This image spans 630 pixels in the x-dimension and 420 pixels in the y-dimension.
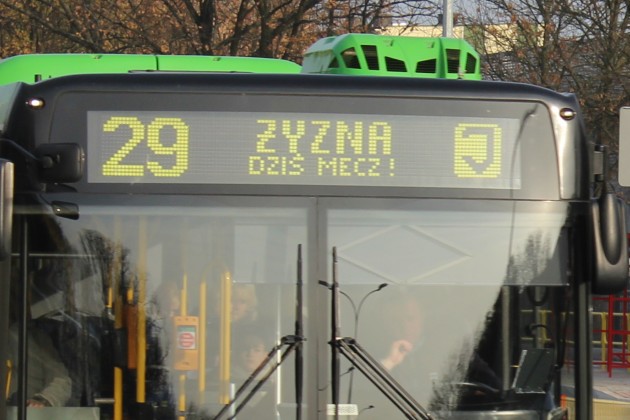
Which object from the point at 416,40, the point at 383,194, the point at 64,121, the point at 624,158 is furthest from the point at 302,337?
the point at 624,158

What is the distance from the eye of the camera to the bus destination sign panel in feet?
15.3

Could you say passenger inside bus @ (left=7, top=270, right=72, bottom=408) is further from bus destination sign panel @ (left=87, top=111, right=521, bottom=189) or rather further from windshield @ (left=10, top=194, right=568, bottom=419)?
bus destination sign panel @ (left=87, top=111, right=521, bottom=189)

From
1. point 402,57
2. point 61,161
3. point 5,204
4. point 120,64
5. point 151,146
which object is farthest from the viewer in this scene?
point 120,64

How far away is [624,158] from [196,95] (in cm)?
509

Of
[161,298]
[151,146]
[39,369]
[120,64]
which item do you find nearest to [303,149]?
[151,146]

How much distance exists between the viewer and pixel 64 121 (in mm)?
4664

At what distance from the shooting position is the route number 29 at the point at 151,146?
464cm

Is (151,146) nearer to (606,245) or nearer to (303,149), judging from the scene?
(303,149)

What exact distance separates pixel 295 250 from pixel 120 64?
116 inches

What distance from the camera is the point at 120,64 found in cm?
714

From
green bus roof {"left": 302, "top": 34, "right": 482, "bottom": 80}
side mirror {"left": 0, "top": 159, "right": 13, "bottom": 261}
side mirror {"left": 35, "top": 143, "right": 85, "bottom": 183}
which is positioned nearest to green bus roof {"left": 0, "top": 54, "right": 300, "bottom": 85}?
green bus roof {"left": 302, "top": 34, "right": 482, "bottom": 80}

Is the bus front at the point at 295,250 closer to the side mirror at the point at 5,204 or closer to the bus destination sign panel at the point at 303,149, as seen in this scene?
the bus destination sign panel at the point at 303,149

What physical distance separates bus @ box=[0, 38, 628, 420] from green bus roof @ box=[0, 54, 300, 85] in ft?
7.71

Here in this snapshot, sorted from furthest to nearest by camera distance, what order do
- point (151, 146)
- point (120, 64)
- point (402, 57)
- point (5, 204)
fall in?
point (120, 64)
point (402, 57)
point (151, 146)
point (5, 204)
